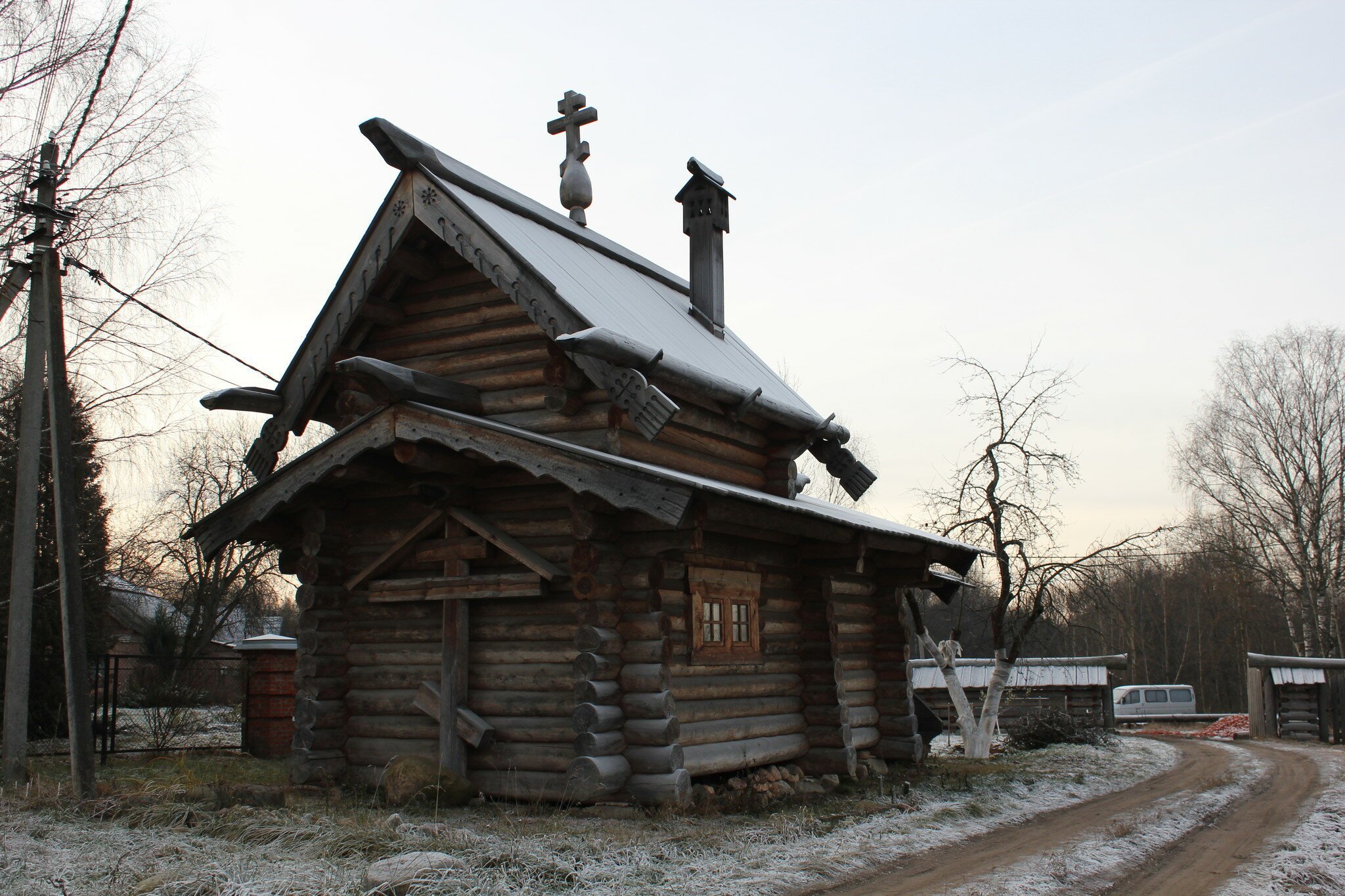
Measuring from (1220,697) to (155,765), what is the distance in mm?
46434

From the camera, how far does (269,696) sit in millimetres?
15469

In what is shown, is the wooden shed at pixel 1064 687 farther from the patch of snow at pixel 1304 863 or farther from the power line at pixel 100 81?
the power line at pixel 100 81

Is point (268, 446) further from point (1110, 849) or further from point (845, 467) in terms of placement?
point (1110, 849)

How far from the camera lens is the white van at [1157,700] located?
40.2 meters

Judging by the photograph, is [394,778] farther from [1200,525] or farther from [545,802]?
[1200,525]

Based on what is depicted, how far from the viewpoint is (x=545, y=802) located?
390 inches

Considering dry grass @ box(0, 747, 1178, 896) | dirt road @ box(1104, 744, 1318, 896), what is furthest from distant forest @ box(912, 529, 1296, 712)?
dry grass @ box(0, 747, 1178, 896)

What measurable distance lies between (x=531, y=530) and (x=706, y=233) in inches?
264

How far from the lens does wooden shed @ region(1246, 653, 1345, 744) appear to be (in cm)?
2661

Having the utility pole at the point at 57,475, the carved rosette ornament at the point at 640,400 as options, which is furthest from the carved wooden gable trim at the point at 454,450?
the utility pole at the point at 57,475

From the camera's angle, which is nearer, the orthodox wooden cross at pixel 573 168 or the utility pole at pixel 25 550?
the utility pole at pixel 25 550

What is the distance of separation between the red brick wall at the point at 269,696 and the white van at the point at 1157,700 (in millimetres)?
33925

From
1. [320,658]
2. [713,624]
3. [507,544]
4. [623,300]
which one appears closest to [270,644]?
[320,658]

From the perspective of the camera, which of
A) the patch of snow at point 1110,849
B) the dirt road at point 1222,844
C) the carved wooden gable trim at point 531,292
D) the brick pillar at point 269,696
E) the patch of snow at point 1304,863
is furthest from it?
the brick pillar at point 269,696
